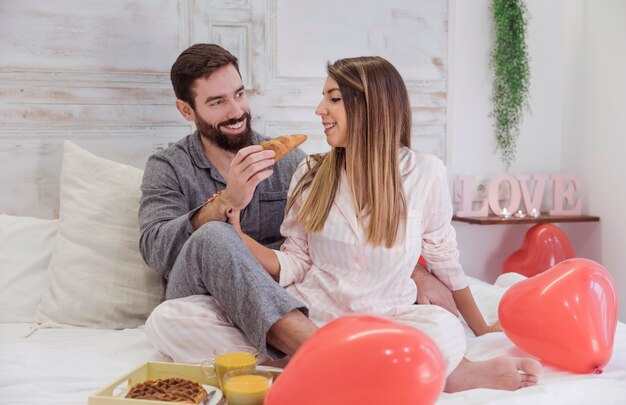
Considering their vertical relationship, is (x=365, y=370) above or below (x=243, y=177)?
below

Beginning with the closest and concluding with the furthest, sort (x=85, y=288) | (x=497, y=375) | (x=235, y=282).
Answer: (x=497, y=375) → (x=235, y=282) → (x=85, y=288)

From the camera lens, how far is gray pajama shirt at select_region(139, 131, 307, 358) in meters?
1.50

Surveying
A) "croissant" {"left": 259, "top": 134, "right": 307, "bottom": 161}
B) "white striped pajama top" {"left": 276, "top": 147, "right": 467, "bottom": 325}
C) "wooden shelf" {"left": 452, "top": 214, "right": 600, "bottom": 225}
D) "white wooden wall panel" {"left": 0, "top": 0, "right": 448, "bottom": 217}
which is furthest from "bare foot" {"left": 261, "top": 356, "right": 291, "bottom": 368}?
"wooden shelf" {"left": 452, "top": 214, "right": 600, "bottom": 225}

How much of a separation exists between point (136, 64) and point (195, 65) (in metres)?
0.43

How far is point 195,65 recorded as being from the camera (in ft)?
6.85

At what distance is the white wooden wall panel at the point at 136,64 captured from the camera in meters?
2.32

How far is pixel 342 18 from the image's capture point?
264 centimetres

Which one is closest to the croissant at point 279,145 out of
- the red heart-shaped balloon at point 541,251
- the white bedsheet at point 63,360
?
the white bedsheet at point 63,360

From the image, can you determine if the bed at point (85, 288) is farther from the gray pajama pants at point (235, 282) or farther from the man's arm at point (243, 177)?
the man's arm at point (243, 177)

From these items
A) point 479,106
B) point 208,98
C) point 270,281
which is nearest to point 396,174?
point 270,281

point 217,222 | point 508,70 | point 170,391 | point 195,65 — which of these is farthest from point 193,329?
point 508,70

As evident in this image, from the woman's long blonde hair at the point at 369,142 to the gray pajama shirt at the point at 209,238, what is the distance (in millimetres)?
288

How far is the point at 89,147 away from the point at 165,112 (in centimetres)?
31

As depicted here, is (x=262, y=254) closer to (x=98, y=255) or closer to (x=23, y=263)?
(x=98, y=255)
